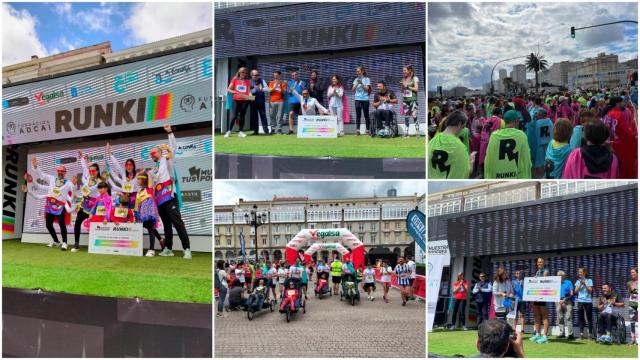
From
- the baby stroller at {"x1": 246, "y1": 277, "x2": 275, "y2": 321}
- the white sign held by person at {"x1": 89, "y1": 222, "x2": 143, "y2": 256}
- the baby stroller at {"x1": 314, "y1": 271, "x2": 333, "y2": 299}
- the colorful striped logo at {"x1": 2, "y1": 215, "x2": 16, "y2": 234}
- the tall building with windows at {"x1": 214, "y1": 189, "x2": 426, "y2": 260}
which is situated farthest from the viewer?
the colorful striped logo at {"x1": 2, "y1": 215, "x2": 16, "y2": 234}

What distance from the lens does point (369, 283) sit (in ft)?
16.2

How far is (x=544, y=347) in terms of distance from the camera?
4793 millimetres

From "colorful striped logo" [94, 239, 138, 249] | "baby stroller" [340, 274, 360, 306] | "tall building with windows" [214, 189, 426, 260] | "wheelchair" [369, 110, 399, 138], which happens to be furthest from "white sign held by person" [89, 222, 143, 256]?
"wheelchair" [369, 110, 399, 138]

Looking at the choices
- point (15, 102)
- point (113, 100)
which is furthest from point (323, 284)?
point (15, 102)

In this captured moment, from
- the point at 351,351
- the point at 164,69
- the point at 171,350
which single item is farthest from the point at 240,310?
the point at 164,69

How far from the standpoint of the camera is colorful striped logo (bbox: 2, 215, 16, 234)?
228 inches

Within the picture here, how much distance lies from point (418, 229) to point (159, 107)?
8.97 ft

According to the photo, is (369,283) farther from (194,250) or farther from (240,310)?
(194,250)

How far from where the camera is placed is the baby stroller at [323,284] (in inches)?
198

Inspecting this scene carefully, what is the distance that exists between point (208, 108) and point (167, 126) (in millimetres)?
475

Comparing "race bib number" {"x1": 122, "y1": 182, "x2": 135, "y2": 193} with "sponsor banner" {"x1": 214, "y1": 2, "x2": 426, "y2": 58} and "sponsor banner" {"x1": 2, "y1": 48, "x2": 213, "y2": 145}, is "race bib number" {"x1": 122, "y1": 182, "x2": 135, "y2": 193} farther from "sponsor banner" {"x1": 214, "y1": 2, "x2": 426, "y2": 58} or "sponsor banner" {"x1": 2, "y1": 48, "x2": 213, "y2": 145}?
"sponsor banner" {"x1": 214, "y1": 2, "x2": 426, "y2": 58}

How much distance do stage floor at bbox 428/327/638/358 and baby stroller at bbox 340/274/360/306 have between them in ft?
2.54

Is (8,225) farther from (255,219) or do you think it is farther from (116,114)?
(255,219)

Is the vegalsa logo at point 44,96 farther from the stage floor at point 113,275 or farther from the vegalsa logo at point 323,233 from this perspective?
the vegalsa logo at point 323,233
